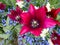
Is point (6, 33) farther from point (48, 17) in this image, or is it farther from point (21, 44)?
point (48, 17)

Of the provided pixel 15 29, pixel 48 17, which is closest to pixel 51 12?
pixel 48 17

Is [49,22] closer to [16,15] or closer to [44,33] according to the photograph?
[44,33]

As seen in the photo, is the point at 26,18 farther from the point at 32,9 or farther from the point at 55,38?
the point at 55,38

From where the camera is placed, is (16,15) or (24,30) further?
(16,15)

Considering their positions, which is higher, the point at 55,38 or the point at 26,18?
the point at 26,18

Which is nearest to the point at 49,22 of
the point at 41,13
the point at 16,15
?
the point at 41,13

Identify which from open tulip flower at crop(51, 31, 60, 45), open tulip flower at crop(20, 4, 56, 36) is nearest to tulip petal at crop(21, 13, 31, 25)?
open tulip flower at crop(20, 4, 56, 36)

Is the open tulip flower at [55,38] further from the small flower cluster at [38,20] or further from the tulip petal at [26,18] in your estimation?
the tulip petal at [26,18]

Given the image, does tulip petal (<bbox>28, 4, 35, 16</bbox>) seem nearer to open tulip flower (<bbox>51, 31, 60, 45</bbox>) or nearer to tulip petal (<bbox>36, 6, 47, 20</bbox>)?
tulip petal (<bbox>36, 6, 47, 20</bbox>)

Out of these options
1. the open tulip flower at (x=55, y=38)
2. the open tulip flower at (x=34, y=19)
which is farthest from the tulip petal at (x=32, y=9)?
the open tulip flower at (x=55, y=38)
